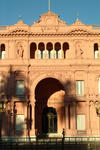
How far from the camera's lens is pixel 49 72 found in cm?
3684

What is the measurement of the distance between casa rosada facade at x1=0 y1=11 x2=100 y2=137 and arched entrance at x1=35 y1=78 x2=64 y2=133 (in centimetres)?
208

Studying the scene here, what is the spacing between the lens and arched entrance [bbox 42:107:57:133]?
133ft

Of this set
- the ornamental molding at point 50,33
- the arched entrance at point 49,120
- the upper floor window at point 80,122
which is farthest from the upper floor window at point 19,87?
the upper floor window at point 80,122

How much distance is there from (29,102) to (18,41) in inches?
348

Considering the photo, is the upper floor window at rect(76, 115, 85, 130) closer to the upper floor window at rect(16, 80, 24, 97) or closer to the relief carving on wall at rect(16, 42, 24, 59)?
the upper floor window at rect(16, 80, 24, 97)

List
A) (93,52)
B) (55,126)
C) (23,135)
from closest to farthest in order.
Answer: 1. (23,135)
2. (93,52)
3. (55,126)

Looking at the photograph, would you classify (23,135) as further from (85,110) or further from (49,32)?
(49,32)

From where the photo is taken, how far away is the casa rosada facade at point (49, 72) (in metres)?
35.6

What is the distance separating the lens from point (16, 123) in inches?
1404

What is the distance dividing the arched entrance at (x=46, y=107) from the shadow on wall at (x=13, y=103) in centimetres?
432

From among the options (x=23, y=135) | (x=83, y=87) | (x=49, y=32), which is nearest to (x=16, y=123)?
(x=23, y=135)

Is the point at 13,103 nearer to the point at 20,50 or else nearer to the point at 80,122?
the point at 20,50

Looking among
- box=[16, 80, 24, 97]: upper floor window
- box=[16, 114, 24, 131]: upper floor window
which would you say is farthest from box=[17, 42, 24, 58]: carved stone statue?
box=[16, 114, 24, 131]: upper floor window

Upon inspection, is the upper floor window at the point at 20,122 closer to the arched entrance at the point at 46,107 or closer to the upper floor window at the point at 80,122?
the arched entrance at the point at 46,107
